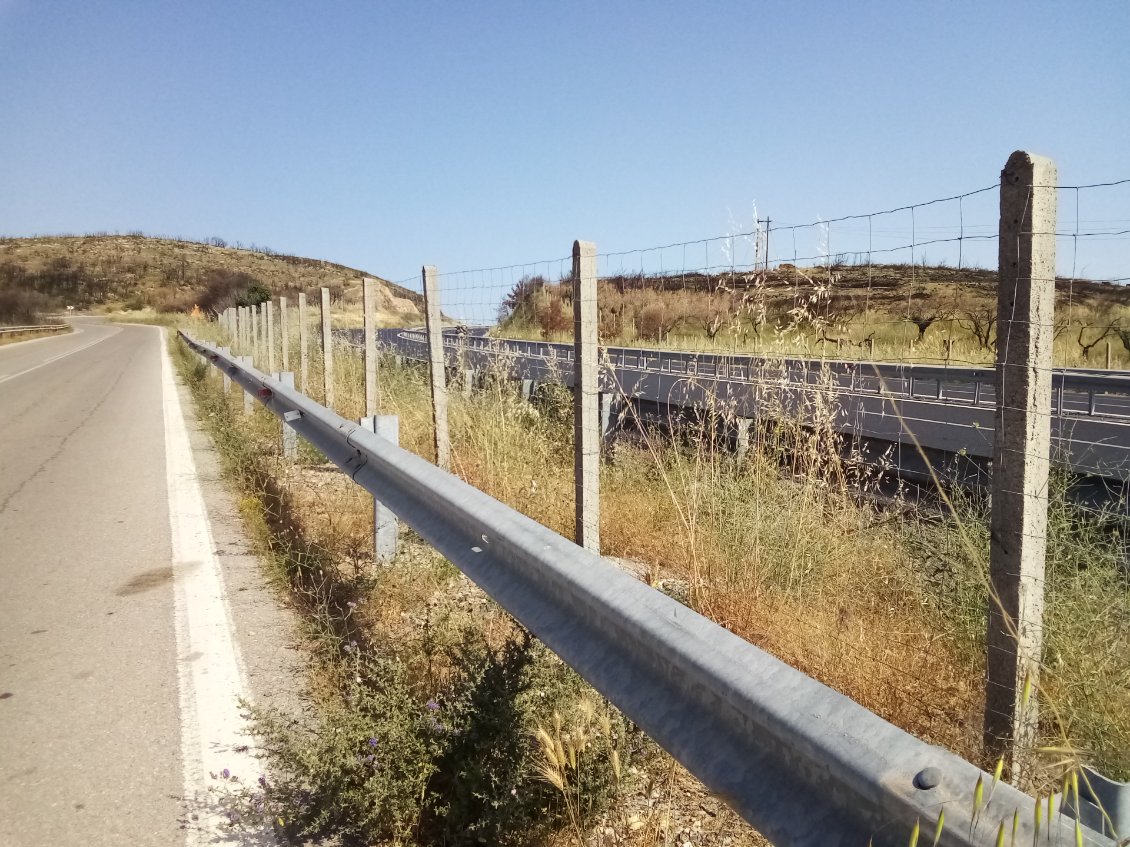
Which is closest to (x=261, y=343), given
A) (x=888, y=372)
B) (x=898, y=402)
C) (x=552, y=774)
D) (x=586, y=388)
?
(x=898, y=402)

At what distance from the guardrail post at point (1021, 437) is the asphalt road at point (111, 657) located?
243cm

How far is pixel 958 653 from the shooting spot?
357 centimetres

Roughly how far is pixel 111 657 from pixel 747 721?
11.2 feet

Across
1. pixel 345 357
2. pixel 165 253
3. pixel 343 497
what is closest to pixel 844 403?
pixel 345 357

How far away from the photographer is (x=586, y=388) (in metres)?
3.94

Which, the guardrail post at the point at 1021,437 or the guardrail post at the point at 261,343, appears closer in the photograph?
the guardrail post at the point at 1021,437

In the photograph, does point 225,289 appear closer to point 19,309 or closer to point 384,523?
point 19,309

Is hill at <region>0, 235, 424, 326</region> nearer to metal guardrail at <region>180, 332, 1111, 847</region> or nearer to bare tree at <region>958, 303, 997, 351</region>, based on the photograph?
bare tree at <region>958, 303, 997, 351</region>

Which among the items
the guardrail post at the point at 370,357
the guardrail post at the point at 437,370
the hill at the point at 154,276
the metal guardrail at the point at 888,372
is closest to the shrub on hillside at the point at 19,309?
the hill at the point at 154,276

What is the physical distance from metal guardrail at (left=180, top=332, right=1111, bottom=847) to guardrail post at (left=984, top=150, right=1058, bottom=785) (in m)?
1.25

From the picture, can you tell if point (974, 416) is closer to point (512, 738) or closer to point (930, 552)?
point (930, 552)

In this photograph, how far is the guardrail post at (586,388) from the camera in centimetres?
397

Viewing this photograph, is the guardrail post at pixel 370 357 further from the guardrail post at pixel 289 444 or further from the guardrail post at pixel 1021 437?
the guardrail post at pixel 1021 437

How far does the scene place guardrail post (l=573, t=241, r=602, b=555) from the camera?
3973 mm
